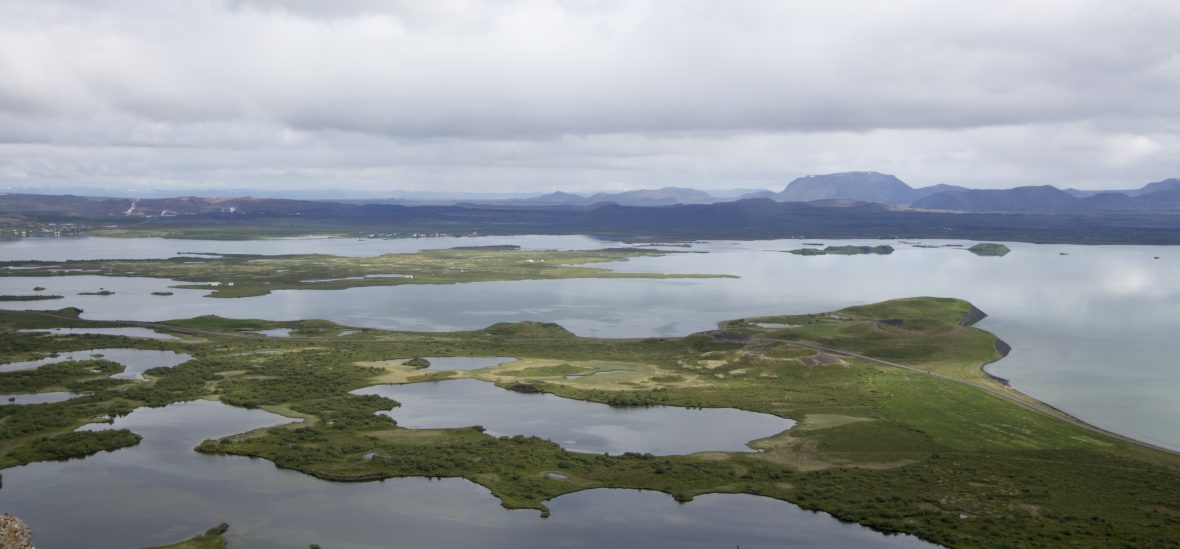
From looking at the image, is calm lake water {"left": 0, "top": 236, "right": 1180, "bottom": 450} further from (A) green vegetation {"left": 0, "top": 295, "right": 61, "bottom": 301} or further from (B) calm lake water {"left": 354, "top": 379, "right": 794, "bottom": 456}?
(B) calm lake water {"left": 354, "top": 379, "right": 794, "bottom": 456}

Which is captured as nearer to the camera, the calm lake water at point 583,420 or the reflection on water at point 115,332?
the calm lake water at point 583,420

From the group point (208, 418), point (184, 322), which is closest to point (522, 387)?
point (208, 418)

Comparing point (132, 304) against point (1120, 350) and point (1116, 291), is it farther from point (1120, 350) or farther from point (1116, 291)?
point (1116, 291)

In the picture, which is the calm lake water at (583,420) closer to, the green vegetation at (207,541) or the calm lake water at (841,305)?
the green vegetation at (207,541)

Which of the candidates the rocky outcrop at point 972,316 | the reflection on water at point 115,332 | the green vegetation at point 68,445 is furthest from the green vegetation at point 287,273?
the green vegetation at point 68,445

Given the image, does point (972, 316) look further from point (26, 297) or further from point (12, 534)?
point (26, 297)

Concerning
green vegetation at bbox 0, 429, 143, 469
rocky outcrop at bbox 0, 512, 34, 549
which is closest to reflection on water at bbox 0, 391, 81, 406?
green vegetation at bbox 0, 429, 143, 469
